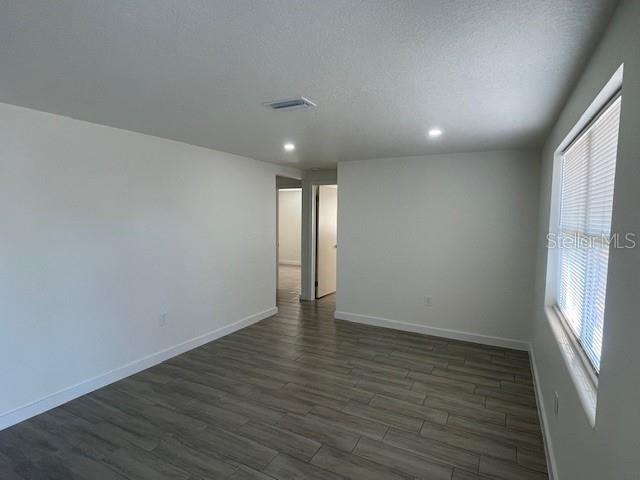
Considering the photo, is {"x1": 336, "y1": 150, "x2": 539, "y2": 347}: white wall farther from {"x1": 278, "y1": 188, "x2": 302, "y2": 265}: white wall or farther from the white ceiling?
{"x1": 278, "y1": 188, "x2": 302, "y2": 265}: white wall

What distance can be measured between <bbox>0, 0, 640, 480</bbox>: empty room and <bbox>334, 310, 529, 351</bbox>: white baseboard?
24 mm

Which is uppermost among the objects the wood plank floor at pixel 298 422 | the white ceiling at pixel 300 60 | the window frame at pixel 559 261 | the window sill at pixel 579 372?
the white ceiling at pixel 300 60

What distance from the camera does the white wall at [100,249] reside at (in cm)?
255

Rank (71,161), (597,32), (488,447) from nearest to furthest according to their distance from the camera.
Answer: (597,32) → (488,447) → (71,161)

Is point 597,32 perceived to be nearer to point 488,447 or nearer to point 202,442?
point 488,447

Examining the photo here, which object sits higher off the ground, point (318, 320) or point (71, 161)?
point (71, 161)

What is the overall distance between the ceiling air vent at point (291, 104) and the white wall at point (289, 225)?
7900mm

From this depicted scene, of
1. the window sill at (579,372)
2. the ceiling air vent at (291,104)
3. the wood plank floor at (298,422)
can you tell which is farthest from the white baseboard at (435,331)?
the ceiling air vent at (291,104)

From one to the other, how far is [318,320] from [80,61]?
4.20m

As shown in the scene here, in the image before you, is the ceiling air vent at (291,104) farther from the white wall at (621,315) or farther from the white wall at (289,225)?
the white wall at (289,225)

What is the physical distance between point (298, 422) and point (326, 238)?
4.21 metres

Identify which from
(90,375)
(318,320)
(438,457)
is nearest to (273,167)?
(318,320)

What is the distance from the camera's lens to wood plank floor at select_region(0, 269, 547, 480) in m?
2.15

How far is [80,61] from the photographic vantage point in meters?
1.76
